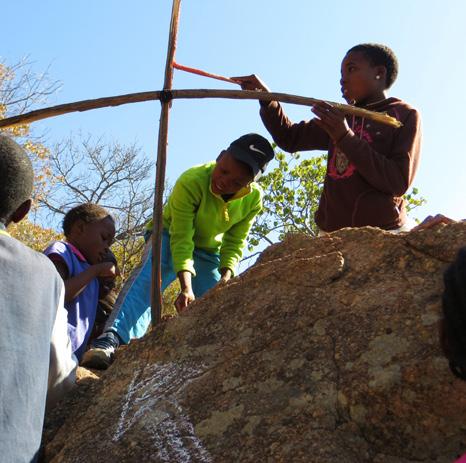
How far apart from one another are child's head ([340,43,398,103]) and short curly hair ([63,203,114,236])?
1.53 metres

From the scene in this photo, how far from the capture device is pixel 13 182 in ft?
7.75

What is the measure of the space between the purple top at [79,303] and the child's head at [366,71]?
1.67 m

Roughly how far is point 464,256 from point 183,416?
1.19m

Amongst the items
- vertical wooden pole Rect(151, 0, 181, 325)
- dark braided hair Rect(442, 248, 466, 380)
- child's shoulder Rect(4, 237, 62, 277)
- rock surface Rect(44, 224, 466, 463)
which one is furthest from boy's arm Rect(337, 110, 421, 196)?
dark braided hair Rect(442, 248, 466, 380)

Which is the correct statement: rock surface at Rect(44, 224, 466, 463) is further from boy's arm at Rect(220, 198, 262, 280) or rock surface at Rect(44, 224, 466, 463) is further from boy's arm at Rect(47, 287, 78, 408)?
boy's arm at Rect(220, 198, 262, 280)

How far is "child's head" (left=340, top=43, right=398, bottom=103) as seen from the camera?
375 centimetres

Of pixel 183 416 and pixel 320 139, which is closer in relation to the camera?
pixel 183 416

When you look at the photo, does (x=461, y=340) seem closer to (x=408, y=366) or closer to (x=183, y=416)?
(x=408, y=366)

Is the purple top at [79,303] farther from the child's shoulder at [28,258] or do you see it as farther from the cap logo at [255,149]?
the child's shoulder at [28,258]

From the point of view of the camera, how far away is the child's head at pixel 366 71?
148 inches

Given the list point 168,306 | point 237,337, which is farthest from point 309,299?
point 168,306

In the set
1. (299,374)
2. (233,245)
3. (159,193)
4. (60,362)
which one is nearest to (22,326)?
(60,362)

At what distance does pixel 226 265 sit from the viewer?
4102 mm

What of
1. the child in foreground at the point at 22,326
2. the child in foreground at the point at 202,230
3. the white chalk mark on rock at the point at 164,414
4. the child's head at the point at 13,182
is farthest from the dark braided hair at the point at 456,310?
the child in foreground at the point at 202,230
